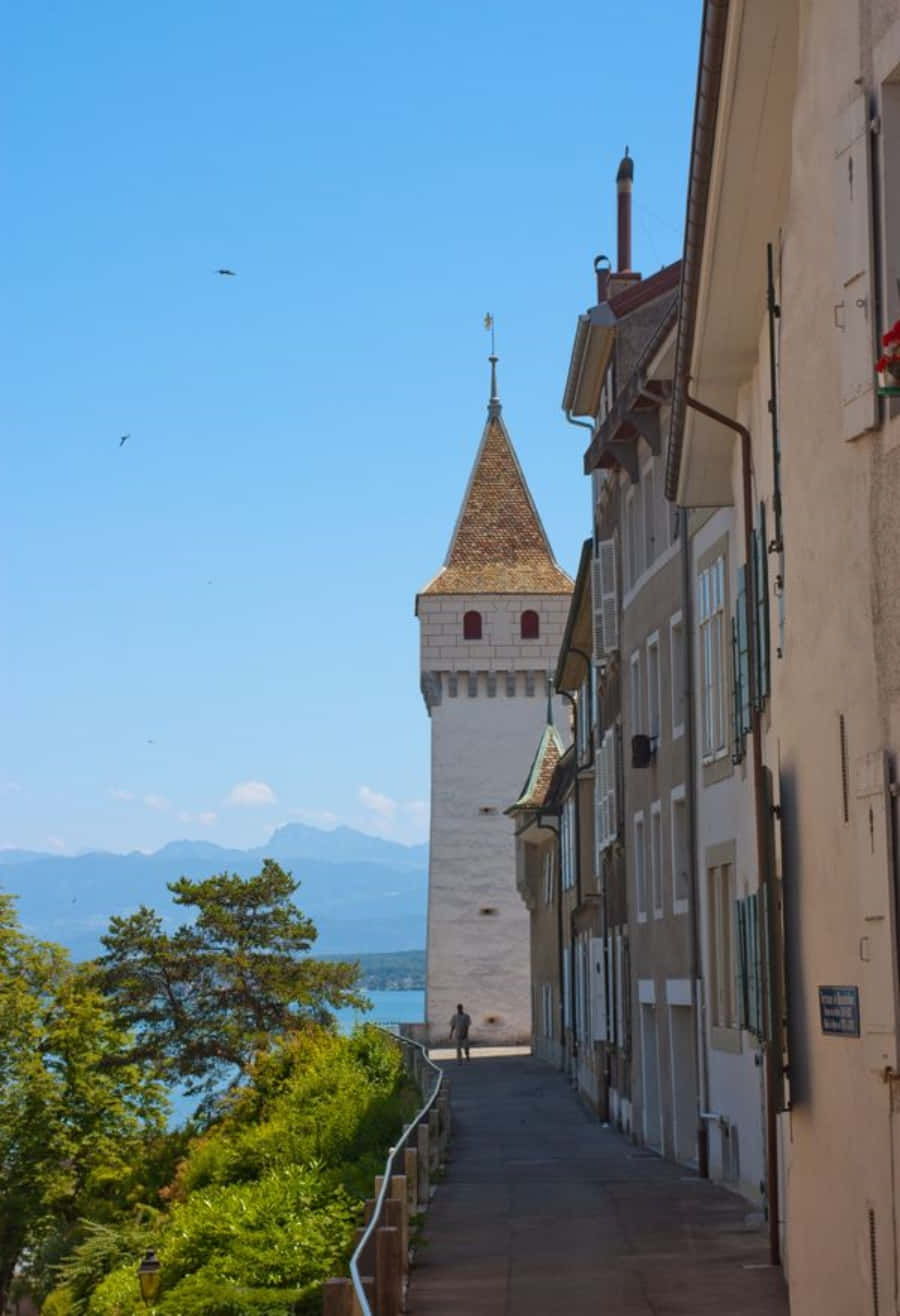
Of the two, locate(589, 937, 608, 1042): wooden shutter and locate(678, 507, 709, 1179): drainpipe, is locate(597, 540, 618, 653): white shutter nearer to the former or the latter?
locate(589, 937, 608, 1042): wooden shutter

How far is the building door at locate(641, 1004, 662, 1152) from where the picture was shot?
1210 inches

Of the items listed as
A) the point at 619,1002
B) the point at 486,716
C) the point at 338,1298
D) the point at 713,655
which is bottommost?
the point at 338,1298

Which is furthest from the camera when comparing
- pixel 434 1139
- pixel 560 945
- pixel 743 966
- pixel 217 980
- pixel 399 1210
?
pixel 217 980

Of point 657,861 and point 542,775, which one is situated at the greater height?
point 542,775

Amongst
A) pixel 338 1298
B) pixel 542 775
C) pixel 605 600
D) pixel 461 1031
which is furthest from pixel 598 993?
pixel 461 1031

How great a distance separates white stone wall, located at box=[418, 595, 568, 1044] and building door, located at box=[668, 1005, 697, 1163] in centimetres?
5585

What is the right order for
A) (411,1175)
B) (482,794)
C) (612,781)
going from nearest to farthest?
1. (411,1175)
2. (612,781)
3. (482,794)

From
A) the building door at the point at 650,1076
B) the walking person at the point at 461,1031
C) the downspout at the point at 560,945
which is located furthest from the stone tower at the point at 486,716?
the building door at the point at 650,1076

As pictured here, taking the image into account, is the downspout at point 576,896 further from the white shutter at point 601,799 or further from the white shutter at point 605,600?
the white shutter at point 605,600

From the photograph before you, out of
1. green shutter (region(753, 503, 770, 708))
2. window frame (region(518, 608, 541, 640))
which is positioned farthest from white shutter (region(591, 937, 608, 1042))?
window frame (region(518, 608, 541, 640))

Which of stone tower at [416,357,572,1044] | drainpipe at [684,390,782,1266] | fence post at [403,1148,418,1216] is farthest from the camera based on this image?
stone tower at [416,357,572,1044]

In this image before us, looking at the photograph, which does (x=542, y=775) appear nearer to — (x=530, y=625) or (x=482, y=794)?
(x=482, y=794)

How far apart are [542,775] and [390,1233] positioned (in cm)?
5241

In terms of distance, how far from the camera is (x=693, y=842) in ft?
85.7
